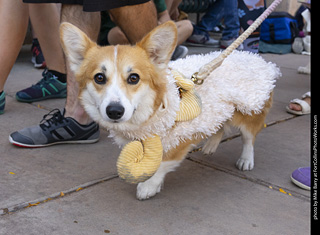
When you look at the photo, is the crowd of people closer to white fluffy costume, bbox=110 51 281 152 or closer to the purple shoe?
white fluffy costume, bbox=110 51 281 152

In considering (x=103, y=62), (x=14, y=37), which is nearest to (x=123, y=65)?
(x=103, y=62)

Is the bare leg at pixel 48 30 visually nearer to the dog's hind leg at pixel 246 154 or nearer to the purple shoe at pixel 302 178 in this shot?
the dog's hind leg at pixel 246 154

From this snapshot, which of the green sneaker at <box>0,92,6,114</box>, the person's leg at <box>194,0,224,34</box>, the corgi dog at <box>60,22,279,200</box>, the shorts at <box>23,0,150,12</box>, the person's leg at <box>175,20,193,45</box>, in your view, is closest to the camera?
the corgi dog at <box>60,22,279,200</box>

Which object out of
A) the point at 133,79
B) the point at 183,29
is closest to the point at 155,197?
the point at 133,79

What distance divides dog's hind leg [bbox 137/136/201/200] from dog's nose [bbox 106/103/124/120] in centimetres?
49

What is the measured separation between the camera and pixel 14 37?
3549mm

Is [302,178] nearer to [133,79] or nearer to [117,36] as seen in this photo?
[133,79]

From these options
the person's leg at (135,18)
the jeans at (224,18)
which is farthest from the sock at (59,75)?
the jeans at (224,18)

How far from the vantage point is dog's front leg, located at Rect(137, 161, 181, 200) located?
241cm

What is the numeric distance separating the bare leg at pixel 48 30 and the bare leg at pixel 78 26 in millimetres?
1060

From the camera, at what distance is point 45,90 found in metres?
4.20

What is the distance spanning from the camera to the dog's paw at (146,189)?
7.89ft

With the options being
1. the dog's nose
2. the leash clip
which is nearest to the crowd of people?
the leash clip

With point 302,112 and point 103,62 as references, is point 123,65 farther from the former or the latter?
point 302,112
